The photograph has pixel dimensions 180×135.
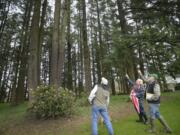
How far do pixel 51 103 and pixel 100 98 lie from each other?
11.6ft

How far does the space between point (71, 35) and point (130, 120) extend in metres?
8.73

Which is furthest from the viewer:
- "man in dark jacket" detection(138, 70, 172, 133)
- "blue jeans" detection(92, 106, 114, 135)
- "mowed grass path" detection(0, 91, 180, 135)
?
"mowed grass path" detection(0, 91, 180, 135)

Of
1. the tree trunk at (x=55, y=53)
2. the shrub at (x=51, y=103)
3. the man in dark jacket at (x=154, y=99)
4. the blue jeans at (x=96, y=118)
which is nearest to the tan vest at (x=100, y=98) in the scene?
the blue jeans at (x=96, y=118)

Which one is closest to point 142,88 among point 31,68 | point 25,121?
point 25,121

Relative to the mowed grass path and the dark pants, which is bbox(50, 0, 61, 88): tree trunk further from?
the dark pants

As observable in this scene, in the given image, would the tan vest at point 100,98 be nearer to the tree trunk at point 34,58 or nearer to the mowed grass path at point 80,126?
the mowed grass path at point 80,126

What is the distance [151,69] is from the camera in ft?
36.2

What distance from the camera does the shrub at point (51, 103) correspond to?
1009 centimetres

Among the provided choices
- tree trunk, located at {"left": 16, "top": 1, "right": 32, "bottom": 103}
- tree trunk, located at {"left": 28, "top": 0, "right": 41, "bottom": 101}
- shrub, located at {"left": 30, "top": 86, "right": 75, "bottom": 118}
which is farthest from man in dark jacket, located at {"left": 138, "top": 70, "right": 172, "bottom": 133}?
tree trunk, located at {"left": 16, "top": 1, "right": 32, "bottom": 103}

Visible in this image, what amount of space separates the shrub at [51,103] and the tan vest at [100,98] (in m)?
3.37

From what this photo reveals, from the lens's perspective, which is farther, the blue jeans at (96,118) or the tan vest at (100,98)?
the tan vest at (100,98)

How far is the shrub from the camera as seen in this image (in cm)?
1009

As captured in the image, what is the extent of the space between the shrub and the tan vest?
3.37m

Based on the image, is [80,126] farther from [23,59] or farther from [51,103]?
[23,59]
